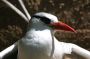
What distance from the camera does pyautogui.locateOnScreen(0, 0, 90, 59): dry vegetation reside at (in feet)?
10.9

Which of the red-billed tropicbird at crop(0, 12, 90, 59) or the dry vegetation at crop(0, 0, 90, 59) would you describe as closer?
the red-billed tropicbird at crop(0, 12, 90, 59)

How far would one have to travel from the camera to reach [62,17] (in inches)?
131

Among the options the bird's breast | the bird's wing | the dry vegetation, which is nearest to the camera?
the bird's breast

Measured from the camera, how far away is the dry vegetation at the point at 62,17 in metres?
3.33

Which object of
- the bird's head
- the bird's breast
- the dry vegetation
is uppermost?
the bird's head

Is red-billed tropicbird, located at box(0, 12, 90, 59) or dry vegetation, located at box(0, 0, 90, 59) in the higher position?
red-billed tropicbird, located at box(0, 12, 90, 59)

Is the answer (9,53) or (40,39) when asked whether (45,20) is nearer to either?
(40,39)

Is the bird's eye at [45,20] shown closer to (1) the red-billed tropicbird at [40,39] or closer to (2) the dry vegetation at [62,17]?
(1) the red-billed tropicbird at [40,39]

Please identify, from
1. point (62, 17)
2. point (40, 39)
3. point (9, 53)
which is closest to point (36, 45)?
point (40, 39)

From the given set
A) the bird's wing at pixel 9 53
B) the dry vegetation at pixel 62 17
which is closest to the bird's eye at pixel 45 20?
the bird's wing at pixel 9 53

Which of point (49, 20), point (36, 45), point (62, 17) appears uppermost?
point (49, 20)

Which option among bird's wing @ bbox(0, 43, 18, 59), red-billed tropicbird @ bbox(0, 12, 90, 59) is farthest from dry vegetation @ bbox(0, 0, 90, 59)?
red-billed tropicbird @ bbox(0, 12, 90, 59)

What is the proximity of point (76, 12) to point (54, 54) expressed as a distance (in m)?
0.80

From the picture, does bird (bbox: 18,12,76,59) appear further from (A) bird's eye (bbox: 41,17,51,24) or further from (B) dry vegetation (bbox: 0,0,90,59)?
(B) dry vegetation (bbox: 0,0,90,59)
